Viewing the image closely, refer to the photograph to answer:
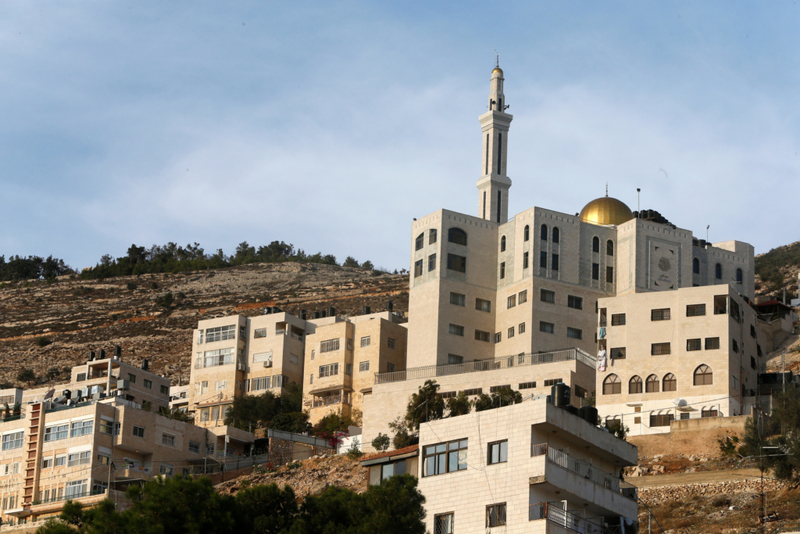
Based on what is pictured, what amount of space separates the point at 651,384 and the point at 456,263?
17.0m

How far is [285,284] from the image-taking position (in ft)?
538

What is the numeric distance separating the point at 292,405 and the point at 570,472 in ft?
155

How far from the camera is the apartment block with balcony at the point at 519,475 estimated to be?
37844 mm

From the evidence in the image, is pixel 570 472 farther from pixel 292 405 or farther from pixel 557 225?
pixel 292 405

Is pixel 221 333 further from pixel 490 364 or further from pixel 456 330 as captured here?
pixel 490 364

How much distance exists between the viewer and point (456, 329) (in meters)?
76.9

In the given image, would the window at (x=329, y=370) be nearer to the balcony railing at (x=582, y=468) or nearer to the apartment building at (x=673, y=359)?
the apartment building at (x=673, y=359)

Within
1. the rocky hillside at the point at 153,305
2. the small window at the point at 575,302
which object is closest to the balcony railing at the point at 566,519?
the small window at the point at 575,302

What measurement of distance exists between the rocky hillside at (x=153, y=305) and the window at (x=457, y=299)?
45.6m

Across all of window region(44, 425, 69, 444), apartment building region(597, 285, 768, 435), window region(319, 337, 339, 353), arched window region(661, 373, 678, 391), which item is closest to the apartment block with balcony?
apartment building region(597, 285, 768, 435)

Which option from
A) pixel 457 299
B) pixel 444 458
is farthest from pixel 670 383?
pixel 444 458

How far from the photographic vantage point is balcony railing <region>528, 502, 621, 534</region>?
37.5 meters

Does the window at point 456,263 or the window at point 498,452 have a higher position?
the window at point 456,263

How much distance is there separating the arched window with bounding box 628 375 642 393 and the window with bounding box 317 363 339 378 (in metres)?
24.0
